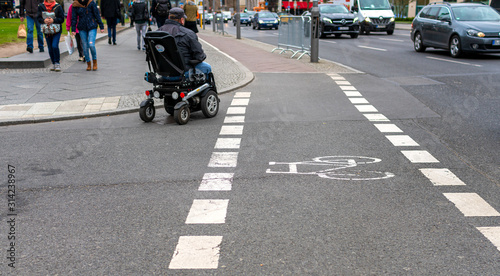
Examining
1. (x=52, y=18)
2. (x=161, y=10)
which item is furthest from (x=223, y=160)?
(x=52, y=18)

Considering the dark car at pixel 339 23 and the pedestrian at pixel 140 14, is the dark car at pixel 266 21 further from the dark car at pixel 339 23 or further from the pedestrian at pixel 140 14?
the pedestrian at pixel 140 14

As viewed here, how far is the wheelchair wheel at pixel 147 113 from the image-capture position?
8.35m

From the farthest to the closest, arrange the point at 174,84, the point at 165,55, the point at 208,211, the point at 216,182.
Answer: the point at 174,84 < the point at 165,55 < the point at 216,182 < the point at 208,211

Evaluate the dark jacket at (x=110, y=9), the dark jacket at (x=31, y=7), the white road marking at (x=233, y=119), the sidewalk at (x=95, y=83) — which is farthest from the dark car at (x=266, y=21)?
the white road marking at (x=233, y=119)

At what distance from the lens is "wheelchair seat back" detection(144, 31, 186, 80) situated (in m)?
7.86

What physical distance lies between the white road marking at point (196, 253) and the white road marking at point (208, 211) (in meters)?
0.34

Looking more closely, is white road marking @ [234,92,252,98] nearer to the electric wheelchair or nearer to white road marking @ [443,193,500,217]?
the electric wheelchair

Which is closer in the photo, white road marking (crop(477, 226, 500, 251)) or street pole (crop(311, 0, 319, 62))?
white road marking (crop(477, 226, 500, 251))

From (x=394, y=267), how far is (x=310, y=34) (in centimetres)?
1415

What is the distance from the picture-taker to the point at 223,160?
6188 millimetres

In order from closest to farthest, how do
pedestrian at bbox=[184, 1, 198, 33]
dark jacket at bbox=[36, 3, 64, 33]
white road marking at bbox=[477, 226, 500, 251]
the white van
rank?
white road marking at bbox=[477, 226, 500, 251], dark jacket at bbox=[36, 3, 64, 33], pedestrian at bbox=[184, 1, 198, 33], the white van

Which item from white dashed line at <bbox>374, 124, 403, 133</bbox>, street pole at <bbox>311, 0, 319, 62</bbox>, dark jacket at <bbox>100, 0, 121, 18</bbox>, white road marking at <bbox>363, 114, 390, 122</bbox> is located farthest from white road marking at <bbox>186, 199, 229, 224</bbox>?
dark jacket at <bbox>100, 0, 121, 18</bbox>

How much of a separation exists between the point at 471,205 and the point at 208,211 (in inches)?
86.8

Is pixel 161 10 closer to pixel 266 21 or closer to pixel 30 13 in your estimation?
pixel 30 13
